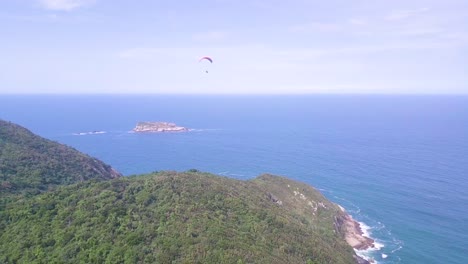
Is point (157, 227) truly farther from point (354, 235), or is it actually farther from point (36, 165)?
point (36, 165)

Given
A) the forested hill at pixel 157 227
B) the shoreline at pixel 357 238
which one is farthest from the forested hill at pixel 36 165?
the shoreline at pixel 357 238

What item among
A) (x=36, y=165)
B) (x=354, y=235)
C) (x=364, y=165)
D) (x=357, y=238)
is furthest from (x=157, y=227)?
(x=364, y=165)

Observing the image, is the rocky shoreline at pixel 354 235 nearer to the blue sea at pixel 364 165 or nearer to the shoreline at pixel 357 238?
the shoreline at pixel 357 238

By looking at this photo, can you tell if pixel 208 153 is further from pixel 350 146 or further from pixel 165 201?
pixel 165 201

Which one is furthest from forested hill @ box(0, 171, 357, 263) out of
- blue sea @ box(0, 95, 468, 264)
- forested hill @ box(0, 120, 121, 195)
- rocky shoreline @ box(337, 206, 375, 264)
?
blue sea @ box(0, 95, 468, 264)

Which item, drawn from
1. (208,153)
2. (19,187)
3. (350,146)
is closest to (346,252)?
(19,187)

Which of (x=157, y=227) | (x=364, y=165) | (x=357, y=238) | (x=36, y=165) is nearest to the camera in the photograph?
(x=157, y=227)

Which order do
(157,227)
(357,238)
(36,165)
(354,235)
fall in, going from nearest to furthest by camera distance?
(157,227) → (357,238) → (354,235) → (36,165)

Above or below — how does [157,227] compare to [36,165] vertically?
below
